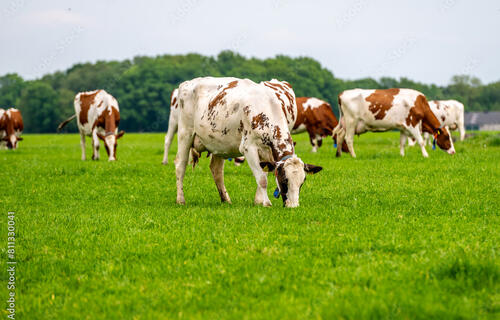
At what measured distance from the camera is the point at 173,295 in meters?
5.19

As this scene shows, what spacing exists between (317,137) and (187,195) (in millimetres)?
16441

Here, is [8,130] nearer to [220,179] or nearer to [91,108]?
[91,108]

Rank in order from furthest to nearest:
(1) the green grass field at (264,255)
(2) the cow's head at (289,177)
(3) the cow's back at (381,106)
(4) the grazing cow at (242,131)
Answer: (3) the cow's back at (381,106) → (4) the grazing cow at (242,131) → (2) the cow's head at (289,177) → (1) the green grass field at (264,255)

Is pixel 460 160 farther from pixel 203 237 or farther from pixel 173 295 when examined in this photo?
pixel 173 295

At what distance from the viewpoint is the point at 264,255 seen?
6.27 metres

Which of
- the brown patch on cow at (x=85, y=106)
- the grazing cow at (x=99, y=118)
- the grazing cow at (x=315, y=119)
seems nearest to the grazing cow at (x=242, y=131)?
the grazing cow at (x=99, y=118)

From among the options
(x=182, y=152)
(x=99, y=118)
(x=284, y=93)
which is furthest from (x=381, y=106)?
(x=182, y=152)

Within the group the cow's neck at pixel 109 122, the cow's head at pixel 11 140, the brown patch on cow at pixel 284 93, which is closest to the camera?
the brown patch on cow at pixel 284 93

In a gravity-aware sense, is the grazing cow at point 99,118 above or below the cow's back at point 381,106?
below

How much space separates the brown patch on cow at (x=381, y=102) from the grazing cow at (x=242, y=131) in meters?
10.8

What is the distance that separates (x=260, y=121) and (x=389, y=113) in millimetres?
12646

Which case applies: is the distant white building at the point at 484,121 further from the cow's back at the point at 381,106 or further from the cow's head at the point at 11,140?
the cow's back at the point at 381,106

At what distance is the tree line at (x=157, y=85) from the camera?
103000 mm

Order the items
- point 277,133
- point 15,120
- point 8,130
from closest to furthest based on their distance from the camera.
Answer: point 277,133, point 8,130, point 15,120
